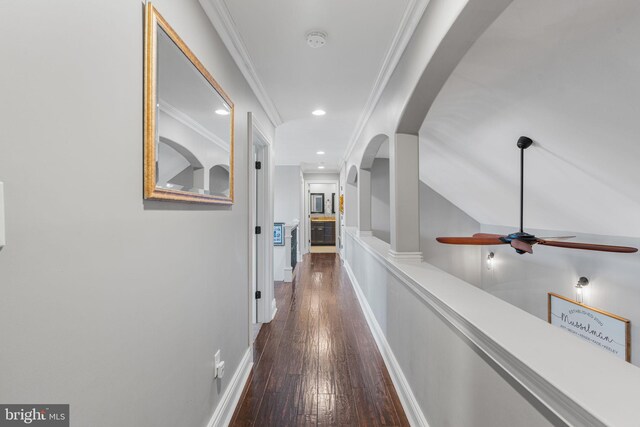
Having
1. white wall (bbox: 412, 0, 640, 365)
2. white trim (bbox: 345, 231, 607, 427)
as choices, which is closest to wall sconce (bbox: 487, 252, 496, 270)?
white wall (bbox: 412, 0, 640, 365)

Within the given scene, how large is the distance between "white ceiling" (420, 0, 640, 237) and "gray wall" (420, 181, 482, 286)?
7.02ft

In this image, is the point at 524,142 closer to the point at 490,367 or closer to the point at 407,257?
the point at 407,257

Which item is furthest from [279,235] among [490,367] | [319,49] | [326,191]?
[326,191]

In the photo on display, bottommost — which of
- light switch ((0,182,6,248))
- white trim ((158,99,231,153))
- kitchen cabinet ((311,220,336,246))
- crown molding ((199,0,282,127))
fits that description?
kitchen cabinet ((311,220,336,246))

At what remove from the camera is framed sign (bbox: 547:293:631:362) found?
2.99m

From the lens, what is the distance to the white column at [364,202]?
464cm

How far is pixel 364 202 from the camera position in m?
4.67

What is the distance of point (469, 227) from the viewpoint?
5.77 metres

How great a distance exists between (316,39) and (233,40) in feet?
1.71

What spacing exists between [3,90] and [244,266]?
1828mm

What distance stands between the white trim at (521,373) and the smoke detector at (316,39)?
5.44ft

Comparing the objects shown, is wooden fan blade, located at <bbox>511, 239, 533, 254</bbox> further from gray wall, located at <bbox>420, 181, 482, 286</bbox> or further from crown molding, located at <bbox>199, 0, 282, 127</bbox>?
gray wall, located at <bbox>420, 181, 482, 286</bbox>

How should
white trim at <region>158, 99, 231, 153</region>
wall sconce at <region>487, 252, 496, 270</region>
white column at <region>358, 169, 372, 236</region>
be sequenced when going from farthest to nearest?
wall sconce at <region>487, 252, 496, 270</region>, white column at <region>358, 169, 372, 236</region>, white trim at <region>158, 99, 231, 153</region>

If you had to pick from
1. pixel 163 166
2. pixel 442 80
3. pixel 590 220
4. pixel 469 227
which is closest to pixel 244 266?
pixel 163 166
